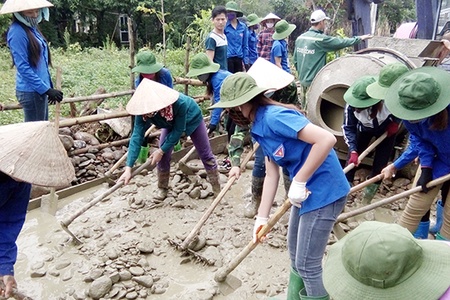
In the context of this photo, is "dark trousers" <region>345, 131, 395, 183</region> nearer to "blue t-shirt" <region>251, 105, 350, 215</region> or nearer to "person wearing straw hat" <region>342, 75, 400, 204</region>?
"person wearing straw hat" <region>342, 75, 400, 204</region>

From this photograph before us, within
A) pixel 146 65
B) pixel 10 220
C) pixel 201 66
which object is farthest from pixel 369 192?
pixel 10 220

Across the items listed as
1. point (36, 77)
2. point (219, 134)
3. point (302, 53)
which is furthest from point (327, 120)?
point (36, 77)

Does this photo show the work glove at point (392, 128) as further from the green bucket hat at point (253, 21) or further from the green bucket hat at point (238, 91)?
the green bucket hat at point (253, 21)

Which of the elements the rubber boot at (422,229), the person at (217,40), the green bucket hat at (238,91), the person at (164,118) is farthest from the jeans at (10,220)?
the person at (217,40)

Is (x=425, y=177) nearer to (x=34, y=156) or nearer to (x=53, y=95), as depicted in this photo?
(x=34, y=156)

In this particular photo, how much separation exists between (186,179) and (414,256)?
3594mm

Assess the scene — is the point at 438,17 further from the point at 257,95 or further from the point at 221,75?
the point at 257,95

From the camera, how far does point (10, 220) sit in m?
2.17

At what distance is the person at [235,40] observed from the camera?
611cm

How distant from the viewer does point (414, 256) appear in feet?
3.80

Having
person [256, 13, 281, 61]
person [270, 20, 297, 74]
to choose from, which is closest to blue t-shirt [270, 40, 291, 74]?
person [270, 20, 297, 74]

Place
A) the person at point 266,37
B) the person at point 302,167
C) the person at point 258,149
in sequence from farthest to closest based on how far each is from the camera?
the person at point 266,37, the person at point 258,149, the person at point 302,167

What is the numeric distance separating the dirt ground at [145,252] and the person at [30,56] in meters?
1.07

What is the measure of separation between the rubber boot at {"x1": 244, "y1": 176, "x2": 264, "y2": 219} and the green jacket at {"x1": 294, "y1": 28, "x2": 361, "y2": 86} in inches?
88.3
